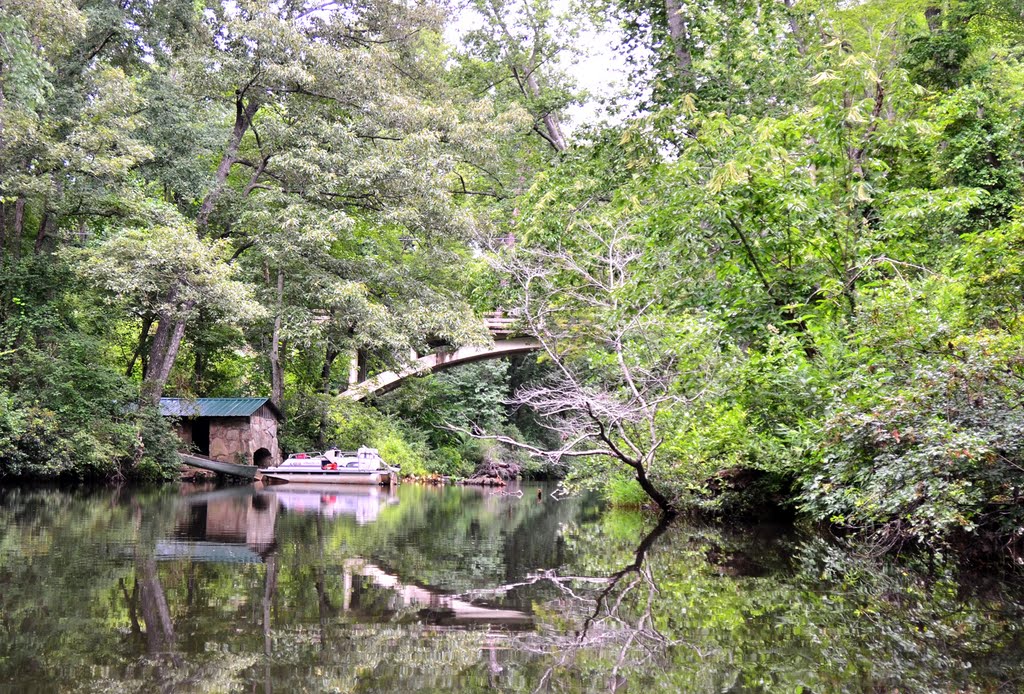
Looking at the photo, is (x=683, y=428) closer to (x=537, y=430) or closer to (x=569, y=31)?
(x=569, y=31)

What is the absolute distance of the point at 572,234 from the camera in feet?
45.1

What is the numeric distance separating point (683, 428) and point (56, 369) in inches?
472

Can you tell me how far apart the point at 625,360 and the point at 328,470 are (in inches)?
456

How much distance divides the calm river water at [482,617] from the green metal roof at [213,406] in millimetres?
12626

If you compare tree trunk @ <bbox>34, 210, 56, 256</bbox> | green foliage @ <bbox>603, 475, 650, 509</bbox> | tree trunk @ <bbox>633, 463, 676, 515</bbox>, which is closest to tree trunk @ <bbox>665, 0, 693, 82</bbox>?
green foliage @ <bbox>603, 475, 650, 509</bbox>

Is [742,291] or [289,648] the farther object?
[742,291]

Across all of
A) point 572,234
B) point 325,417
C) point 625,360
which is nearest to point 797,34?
point 572,234

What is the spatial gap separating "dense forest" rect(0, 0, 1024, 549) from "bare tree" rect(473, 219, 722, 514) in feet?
0.26

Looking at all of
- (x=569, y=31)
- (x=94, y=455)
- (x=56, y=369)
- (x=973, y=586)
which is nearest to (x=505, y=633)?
(x=973, y=586)

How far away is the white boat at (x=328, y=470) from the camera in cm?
2007

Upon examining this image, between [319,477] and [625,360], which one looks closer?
[625,360]

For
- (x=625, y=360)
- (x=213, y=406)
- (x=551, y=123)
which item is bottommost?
(x=625, y=360)

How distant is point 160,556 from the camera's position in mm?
5645

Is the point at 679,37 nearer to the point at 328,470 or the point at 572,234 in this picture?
the point at 572,234
